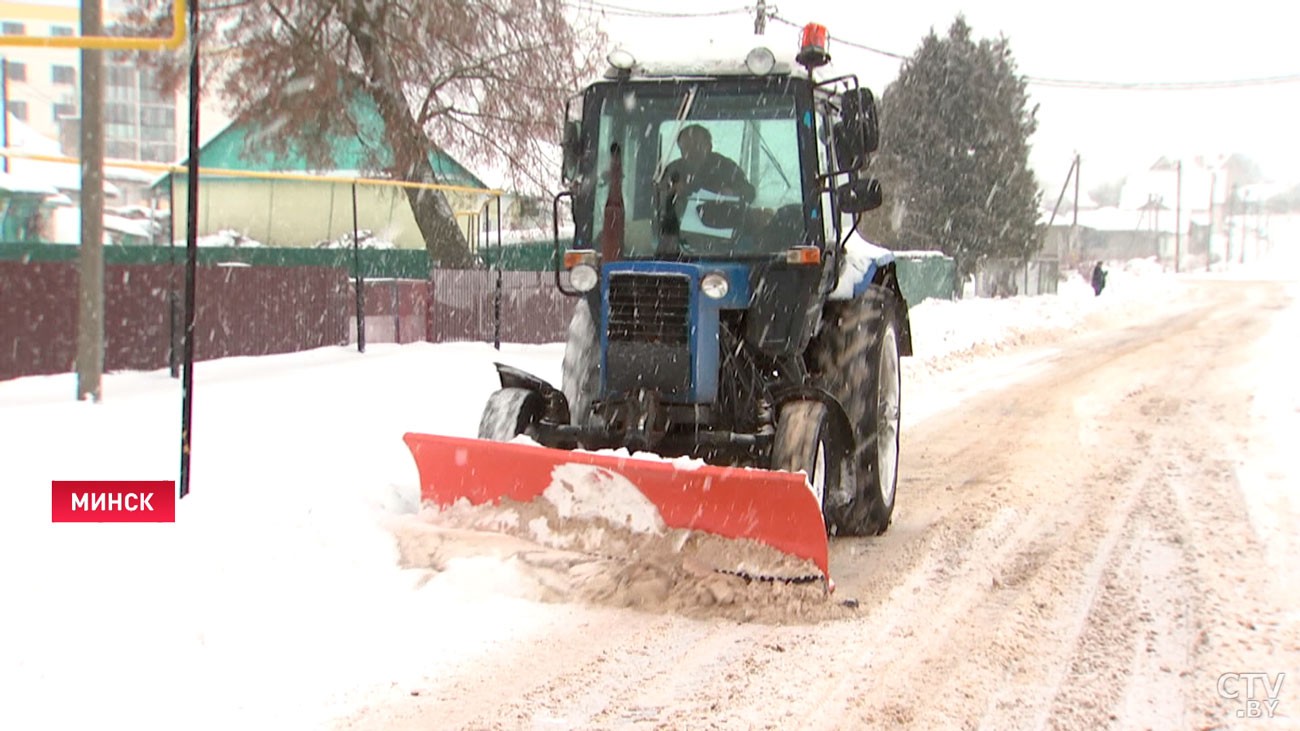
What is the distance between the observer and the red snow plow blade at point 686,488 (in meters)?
4.51

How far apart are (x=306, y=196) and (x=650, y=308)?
22172mm

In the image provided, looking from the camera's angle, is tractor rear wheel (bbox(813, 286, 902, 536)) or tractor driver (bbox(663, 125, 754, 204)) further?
tractor rear wheel (bbox(813, 286, 902, 536))

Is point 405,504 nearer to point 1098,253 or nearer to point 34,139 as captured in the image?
point 34,139

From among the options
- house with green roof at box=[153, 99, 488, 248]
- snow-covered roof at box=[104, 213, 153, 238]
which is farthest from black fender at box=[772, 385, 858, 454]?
snow-covered roof at box=[104, 213, 153, 238]

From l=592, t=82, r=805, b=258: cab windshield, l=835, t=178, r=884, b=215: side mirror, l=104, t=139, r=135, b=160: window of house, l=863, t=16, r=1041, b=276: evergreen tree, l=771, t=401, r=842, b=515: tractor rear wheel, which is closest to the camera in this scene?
l=771, t=401, r=842, b=515: tractor rear wheel

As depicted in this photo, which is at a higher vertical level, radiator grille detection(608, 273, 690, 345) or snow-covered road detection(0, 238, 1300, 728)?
radiator grille detection(608, 273, 690, 345)

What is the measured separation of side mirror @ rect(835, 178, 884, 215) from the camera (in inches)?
215

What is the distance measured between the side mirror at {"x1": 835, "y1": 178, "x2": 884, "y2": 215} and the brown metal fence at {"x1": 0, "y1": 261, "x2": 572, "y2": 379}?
27.9 feet

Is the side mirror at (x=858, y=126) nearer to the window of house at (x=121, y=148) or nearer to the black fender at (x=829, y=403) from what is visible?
the black fender at (x=829, y=403)

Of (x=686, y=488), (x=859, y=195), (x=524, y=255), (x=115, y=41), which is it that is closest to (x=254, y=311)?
(x=524, y=255)

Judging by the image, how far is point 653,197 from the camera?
18.8 ft

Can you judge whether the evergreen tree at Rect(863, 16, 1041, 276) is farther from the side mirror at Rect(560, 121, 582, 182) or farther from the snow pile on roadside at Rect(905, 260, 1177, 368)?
the side mirror at Rect(560, 121, 582, 182)

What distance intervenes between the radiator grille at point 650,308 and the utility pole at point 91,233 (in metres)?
A: 6.67

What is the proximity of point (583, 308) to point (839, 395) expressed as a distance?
139 centimetres
